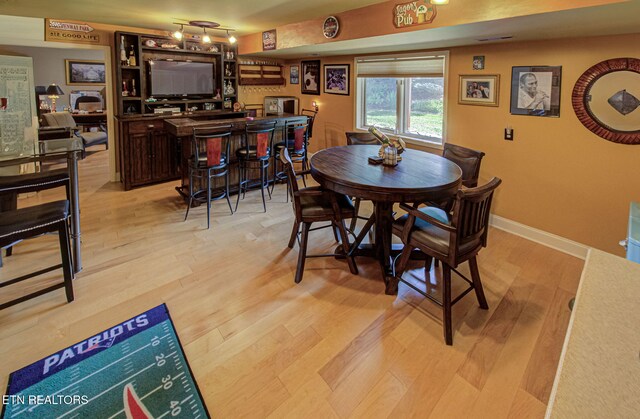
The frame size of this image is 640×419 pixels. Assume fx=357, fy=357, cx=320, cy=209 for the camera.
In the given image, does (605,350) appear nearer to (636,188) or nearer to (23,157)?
(636,188)

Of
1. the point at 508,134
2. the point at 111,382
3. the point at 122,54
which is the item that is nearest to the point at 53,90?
the point at 122,54

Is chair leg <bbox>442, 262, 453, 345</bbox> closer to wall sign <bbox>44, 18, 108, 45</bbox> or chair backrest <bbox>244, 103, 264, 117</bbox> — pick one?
chair backrest <bbox>244, 103, 264, 117</bbox>

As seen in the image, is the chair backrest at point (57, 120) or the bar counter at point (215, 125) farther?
the chair backrest at point (57, 120)

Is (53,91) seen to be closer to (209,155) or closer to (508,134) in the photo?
(209,155)

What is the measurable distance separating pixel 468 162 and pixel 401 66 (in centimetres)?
207

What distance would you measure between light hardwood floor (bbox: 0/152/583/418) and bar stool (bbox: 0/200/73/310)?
0.48 ft

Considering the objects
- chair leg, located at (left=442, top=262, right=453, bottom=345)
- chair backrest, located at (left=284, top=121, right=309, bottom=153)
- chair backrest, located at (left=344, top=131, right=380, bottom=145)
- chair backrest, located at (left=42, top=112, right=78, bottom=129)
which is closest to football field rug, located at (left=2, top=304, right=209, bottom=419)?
chair leg, located at (left=442, top=262, right=453, bottom=345)

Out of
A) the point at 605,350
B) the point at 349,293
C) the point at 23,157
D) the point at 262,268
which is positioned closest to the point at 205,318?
the point at 262,268

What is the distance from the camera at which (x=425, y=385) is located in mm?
1882

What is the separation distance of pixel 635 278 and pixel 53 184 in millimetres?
3358

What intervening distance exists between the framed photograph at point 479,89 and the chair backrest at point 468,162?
2.69 feet

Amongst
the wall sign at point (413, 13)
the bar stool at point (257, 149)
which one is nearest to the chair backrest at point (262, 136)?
the bar stool at point (257, 149)

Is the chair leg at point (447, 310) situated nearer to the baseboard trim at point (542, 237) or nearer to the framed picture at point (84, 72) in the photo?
the baseboard trim at point (542, 237)

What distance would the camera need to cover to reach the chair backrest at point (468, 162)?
3.18m
